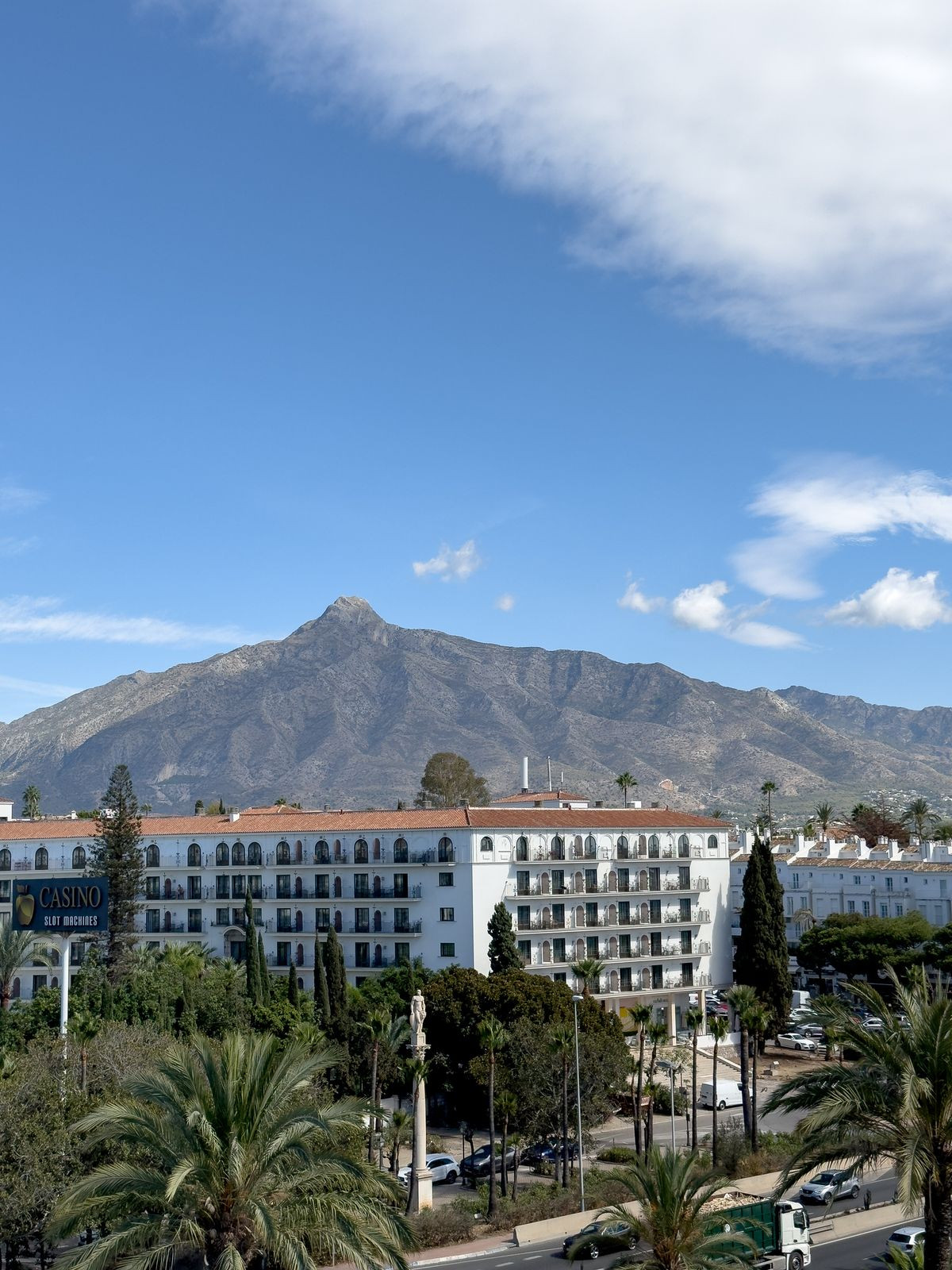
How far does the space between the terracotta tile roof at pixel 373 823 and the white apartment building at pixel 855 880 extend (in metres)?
16.9

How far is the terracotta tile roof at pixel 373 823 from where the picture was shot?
88875mm

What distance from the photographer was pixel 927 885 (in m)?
105

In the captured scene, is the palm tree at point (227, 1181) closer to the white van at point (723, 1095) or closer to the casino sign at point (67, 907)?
the casino sign at point (67, 907)

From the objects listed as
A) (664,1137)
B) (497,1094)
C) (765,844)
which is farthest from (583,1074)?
(765,844)

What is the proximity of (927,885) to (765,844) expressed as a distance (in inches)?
904

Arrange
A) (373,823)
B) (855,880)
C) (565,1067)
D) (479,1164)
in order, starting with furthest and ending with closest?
(855,880) < (373,823) < (479,1164) < (565,1067)

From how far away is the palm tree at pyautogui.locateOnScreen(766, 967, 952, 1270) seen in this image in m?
21.3

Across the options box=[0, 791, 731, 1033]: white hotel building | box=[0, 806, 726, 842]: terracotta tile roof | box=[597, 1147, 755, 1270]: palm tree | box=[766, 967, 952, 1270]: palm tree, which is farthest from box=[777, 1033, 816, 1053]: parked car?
box=[766, 967, 952, 1270]: palm tree

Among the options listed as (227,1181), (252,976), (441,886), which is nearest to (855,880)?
(441,886)

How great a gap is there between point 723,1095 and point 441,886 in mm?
23504

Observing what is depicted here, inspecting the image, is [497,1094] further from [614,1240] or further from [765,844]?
[765,844]

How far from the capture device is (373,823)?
9106cm

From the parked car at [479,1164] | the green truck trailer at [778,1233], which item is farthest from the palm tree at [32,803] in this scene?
the green truck trailer at [778,1233]

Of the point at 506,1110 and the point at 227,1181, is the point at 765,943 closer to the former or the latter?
the point at 506,1110
